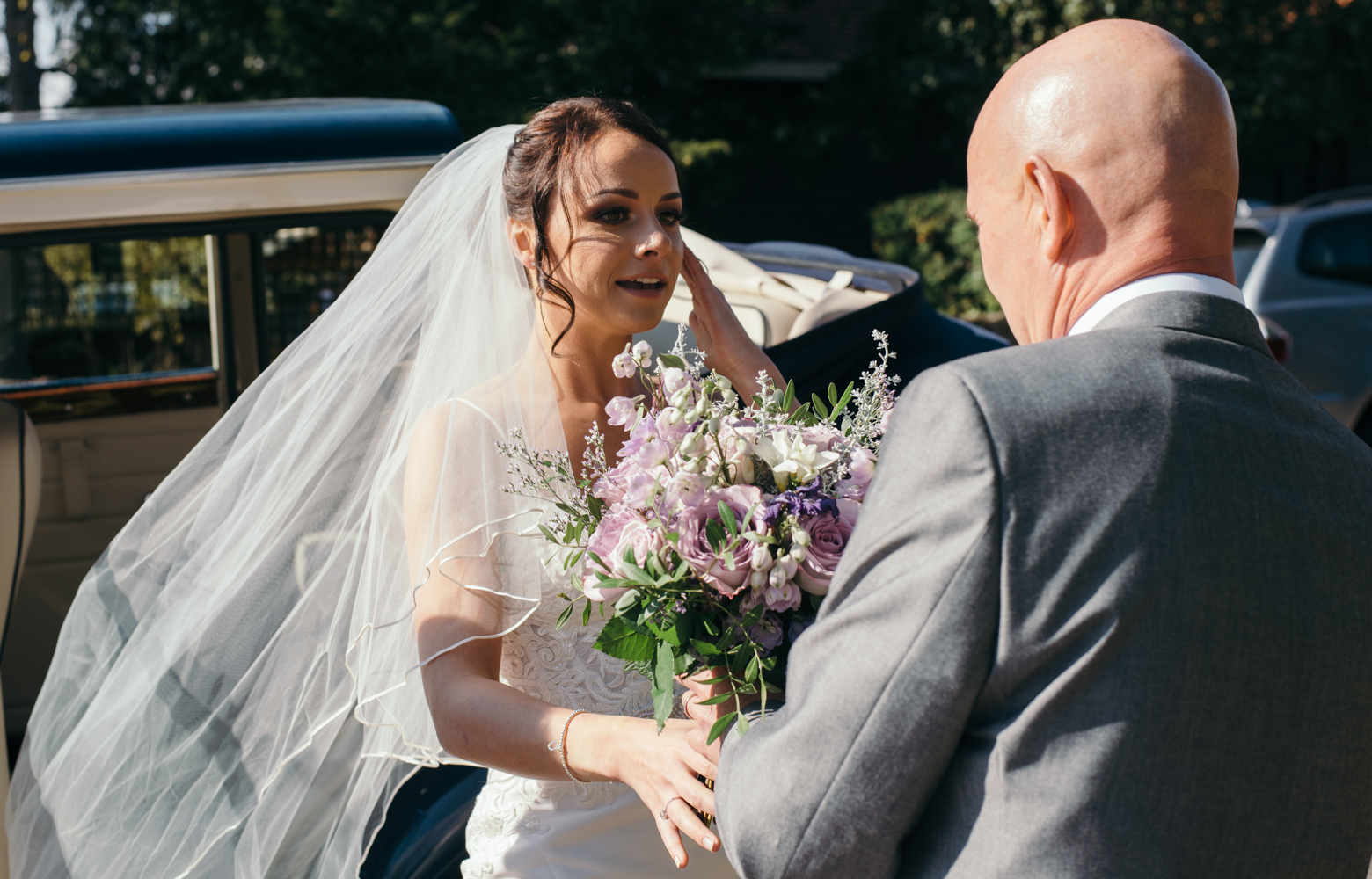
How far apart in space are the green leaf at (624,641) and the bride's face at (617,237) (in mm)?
828

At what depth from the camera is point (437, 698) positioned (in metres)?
1.78

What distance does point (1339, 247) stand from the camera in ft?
26.1

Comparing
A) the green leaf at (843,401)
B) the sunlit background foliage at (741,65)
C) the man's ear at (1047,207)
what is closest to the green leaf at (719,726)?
the green leaf at (843,401)

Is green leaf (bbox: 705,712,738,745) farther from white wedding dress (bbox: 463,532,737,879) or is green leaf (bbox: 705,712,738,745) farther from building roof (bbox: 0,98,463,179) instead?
building roof (bbox: 0,98,463,179)

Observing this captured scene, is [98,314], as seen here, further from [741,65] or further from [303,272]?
[741,65]

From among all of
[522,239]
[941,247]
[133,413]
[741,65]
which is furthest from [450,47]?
[522,239]

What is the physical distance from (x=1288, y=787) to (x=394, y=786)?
1699 mm

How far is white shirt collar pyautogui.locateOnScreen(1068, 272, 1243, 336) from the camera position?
119 centimetres

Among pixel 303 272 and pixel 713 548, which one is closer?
pixel 713 548

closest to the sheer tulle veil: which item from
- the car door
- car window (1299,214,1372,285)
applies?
the car door

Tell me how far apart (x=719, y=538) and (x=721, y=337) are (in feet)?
3.37

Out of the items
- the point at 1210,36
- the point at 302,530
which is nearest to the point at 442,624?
the point at 302,530

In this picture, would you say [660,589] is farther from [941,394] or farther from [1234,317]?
[1234,317]

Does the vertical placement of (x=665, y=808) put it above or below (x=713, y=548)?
below
